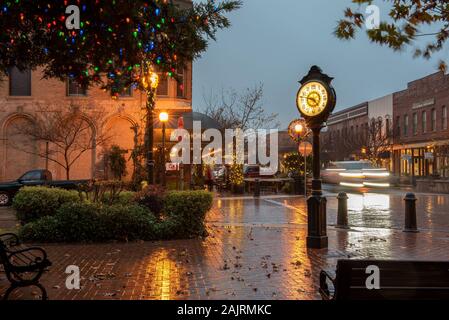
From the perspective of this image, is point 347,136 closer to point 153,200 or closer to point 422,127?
point 422,127

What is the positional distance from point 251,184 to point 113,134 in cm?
864

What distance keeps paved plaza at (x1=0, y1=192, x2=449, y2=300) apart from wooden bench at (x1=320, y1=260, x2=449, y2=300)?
85.2 inches

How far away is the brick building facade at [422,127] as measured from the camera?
43.8 meters

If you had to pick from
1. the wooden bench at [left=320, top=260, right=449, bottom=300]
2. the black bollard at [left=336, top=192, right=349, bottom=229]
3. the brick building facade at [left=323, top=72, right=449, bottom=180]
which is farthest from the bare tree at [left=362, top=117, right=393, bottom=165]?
the wooden bench at [left=320, top=260, right=449, bottom=300]

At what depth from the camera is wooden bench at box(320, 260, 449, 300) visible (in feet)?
15.1

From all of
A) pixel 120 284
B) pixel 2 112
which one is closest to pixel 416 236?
pixel 120 284

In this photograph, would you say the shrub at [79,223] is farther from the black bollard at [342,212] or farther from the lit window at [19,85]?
the lit window at [19,85]

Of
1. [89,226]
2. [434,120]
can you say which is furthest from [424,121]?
[89,226]

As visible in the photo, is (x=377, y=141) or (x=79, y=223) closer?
(x=79, y=223)

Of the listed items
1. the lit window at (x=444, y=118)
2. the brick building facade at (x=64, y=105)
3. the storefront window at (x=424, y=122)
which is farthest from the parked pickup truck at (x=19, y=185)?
the storefront window at (x=424, y=122)

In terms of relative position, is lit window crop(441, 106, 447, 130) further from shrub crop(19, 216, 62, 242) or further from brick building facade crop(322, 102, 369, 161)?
shrub crop(19, 216, 62, 242)

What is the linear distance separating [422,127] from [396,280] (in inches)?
1846

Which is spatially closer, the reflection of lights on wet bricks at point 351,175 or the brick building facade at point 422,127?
the reflection of lights on wet bricks at point 351,175

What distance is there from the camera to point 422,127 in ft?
159
